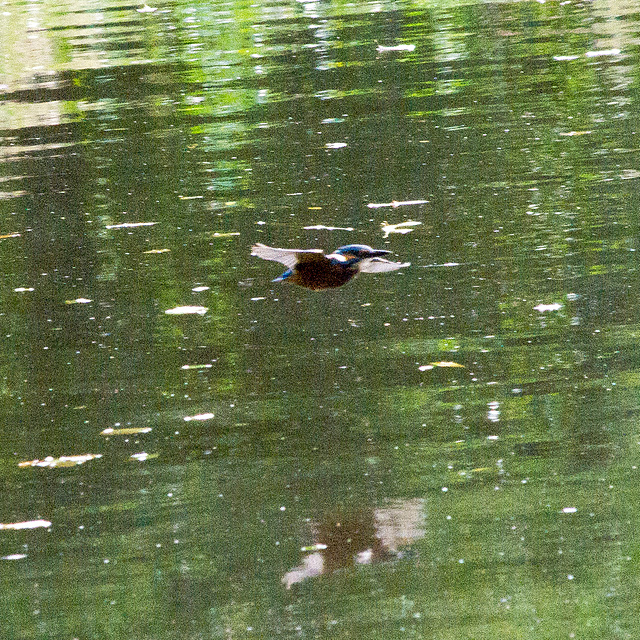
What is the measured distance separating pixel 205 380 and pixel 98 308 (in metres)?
0.98

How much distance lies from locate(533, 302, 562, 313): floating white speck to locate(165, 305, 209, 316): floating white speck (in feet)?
4.43

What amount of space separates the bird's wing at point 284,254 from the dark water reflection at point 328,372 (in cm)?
30

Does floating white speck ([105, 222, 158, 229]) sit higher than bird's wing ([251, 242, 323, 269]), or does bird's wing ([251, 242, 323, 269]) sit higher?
bird's wing ([251, 242, 323, 269])

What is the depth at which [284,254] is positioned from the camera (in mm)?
4504

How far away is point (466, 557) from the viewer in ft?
Answer: 10.3

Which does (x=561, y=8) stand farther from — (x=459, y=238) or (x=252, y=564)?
(x=252, y=564)

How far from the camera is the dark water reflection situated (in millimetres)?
3074

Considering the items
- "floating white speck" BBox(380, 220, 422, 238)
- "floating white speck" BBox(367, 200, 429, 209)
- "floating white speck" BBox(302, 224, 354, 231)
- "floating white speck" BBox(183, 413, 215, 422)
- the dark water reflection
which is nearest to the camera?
the dark water reflection

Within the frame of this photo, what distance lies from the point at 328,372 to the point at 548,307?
0.98m

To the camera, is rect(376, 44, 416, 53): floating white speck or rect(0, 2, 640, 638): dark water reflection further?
rect(376, 44, 416, 53): floating white speck

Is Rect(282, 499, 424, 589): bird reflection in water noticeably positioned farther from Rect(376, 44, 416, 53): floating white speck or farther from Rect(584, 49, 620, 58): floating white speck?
Rect(376, 44, 416, 53): floating white speck

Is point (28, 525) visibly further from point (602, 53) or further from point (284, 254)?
point (602, 53)

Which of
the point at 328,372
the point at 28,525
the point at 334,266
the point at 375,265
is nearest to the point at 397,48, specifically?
the point at 375,265

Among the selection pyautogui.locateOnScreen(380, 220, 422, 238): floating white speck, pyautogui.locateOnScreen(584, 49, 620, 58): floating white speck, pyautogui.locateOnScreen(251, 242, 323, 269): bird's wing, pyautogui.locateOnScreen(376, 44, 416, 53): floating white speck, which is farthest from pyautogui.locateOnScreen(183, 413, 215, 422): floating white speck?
pyautogui.locateOnScreen(376, 44, 416, 53): floating white speck
